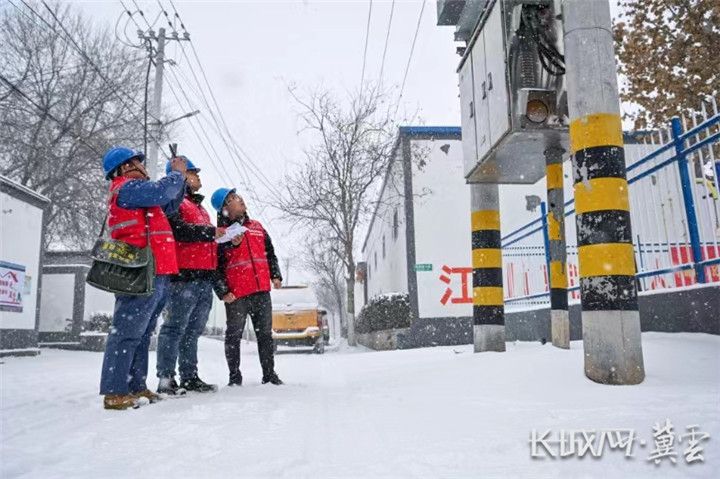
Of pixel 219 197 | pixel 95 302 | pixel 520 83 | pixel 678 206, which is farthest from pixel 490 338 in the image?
pixel 95 302

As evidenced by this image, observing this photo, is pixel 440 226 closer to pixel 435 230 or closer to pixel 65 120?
pixel 435 230

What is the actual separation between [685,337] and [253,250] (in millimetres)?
3666

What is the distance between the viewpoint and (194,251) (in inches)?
168

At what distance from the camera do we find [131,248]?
3.46 metres

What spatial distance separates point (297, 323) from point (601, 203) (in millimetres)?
11540

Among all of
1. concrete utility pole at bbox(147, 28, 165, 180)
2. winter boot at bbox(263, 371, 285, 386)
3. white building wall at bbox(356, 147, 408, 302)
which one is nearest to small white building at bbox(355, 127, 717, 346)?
white building wall at bbox(356, 147, 408, 302)

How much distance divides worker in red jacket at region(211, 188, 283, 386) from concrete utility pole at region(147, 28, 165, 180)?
11.7 meters

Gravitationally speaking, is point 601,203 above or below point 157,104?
below

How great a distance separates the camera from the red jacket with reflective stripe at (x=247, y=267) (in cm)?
458

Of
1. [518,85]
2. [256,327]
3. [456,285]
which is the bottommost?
[256,327]

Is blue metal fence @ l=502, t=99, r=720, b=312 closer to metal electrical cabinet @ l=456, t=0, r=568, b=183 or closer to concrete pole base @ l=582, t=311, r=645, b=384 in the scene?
metal electrical cabinet @ l=456, t=0, r=568, b=183

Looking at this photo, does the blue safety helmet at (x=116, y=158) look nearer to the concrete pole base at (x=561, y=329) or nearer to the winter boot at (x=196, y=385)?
the winter boot at (x=196, y=385)

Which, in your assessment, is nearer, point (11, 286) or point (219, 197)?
point (219, 197)

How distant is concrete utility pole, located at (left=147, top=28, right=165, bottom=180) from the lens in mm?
15469
